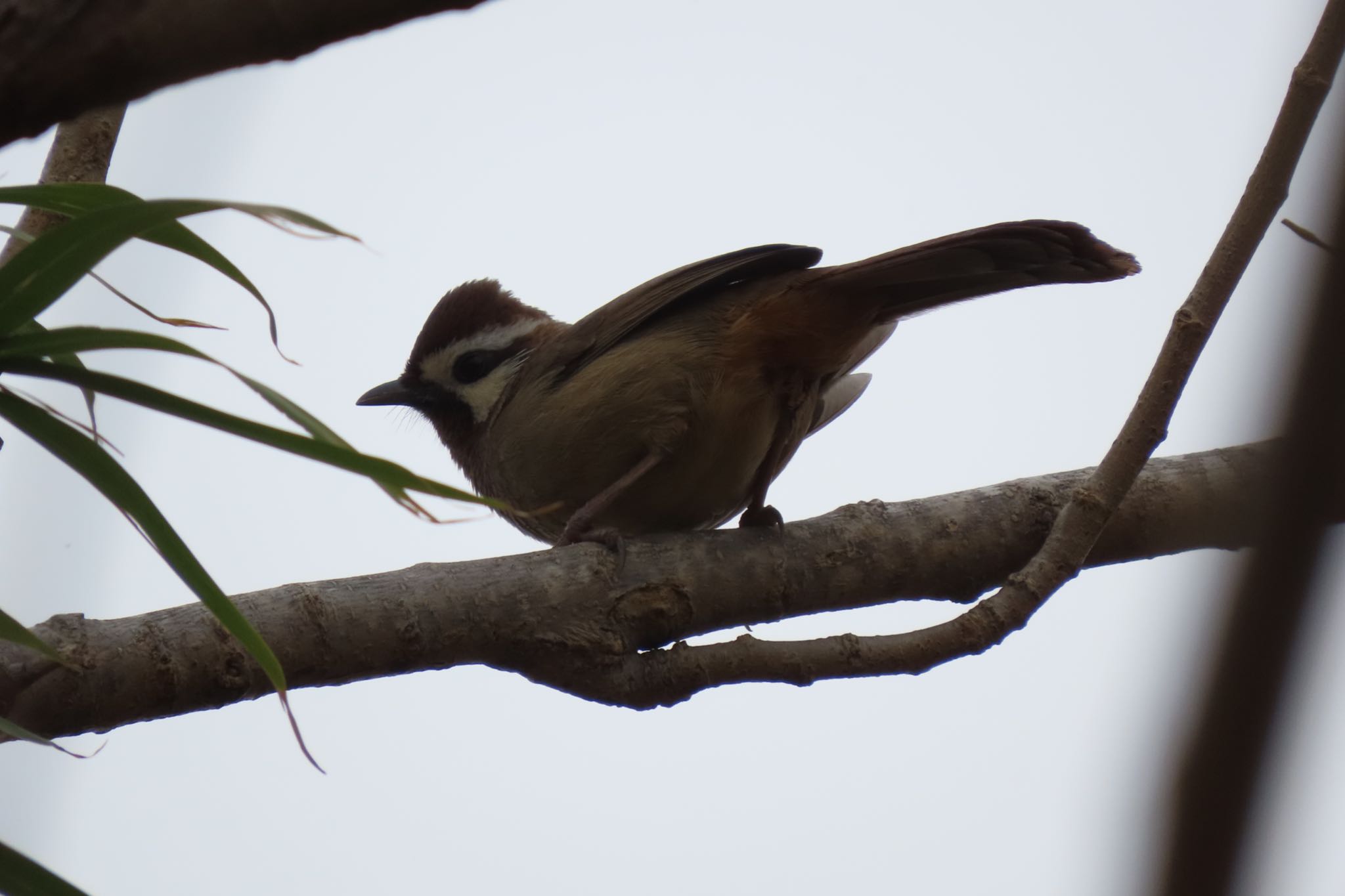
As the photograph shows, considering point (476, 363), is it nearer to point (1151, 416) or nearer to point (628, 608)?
point (628, 608)

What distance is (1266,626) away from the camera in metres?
0.56

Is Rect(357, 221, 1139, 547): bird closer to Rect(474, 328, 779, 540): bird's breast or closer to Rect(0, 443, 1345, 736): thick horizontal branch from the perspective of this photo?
Rect(474, 328, 779, 540): bird's breast

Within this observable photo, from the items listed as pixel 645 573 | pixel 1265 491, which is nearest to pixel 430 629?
pixel 645 573

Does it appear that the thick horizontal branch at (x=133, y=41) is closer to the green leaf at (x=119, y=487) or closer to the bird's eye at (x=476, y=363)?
the green leaf at (x=119, y=487)

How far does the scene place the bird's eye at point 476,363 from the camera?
4.81 metres

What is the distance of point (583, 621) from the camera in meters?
2.81

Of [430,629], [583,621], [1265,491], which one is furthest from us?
[583,621]

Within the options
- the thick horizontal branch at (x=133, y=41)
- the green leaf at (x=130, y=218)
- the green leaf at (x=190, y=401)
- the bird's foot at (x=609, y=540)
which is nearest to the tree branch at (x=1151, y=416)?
the bird's foot at (x=609, y=540)

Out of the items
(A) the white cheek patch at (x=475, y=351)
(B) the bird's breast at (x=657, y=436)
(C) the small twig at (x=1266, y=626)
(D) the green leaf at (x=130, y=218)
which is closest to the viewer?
(C) the small twig at (x=1266, y=626)

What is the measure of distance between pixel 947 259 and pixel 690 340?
845 mm

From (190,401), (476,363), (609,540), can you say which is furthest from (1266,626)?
(476,363)

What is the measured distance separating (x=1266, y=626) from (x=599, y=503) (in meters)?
3.12

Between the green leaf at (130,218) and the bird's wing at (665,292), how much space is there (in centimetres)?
185

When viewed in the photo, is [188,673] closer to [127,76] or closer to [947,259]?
[127,76]
